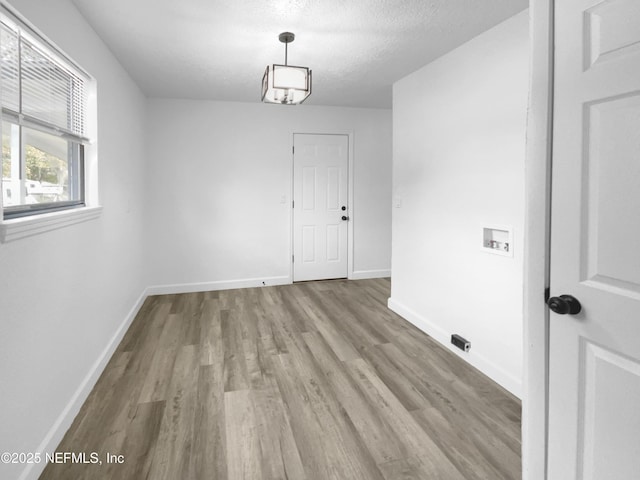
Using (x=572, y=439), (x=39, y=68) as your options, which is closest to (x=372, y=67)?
(x=39, y=68)

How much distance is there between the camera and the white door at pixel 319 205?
5.20 metres

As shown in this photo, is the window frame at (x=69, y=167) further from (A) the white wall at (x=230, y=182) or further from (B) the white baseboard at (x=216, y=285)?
(B) the white baseboard at (x=216, y=285)

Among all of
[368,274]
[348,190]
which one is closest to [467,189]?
[348,190]

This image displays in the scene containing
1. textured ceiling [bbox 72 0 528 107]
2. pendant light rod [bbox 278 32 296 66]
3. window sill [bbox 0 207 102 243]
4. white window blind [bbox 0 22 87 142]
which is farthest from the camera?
pendant light rod [bbox 278 32 296 66]

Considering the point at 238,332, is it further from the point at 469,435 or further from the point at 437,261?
the point at 469,435

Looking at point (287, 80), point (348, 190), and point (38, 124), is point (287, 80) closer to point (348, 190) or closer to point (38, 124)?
point (38, 124)

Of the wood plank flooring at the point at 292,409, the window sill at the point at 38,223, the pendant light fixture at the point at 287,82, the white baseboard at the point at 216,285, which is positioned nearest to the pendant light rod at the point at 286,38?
the pendant light fixture at the point at 287,82

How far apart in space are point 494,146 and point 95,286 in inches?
116

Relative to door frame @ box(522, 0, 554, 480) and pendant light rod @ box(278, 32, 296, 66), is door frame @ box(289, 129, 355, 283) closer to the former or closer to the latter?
pendant light rod @ box(278, 32, 296, 66)

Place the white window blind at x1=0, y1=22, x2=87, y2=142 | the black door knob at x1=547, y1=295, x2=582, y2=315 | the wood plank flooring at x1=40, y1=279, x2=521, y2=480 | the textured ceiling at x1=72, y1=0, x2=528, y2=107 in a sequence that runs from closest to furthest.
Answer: the black door knob at x1=547, y1=295, x2=582, y2=315, the white window blind at x1=0, y1=22, x2=87, y2=142, the wood plank flooring at x1=40, y1=279, x2=521, y2=480, the textured ceiling at x1=72, y1=0, x2=528, y2=107

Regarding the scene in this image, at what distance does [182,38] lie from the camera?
2.83m

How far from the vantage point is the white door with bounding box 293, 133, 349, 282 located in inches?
205

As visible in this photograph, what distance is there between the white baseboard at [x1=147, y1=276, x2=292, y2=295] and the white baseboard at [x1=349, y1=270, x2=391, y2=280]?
3.21ft

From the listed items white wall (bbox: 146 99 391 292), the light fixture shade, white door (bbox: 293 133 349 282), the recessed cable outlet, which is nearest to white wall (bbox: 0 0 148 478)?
white wall (bbox: 146 99 391 292)
